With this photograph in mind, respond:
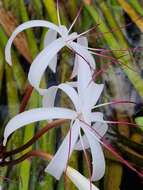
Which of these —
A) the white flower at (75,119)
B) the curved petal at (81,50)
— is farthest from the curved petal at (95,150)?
the curved petal at (81,50)

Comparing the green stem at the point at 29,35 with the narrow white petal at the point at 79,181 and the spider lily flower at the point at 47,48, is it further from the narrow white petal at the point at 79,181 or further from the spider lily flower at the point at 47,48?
the narrow white petal at the point at 79,181

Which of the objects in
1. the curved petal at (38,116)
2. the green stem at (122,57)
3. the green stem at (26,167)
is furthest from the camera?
the green stem at (122,57)

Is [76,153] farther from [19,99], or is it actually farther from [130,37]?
[130,37]

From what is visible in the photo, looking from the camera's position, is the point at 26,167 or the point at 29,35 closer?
the point at 26,167

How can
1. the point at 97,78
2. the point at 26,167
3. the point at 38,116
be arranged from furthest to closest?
the point at 97,78, the point at 26,167, the point at 38,116

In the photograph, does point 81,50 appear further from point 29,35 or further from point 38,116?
point 29,35

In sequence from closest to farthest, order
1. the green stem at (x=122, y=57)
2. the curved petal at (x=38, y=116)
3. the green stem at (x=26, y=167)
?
the curved petal at (x=38, y=116)
the green stem at (x=26, y=167)
the green stem at (x=122, y=57)

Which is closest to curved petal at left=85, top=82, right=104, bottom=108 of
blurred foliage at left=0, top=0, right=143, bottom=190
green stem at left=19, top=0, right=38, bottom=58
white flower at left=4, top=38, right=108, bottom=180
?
white flower at left=4, top=38, right=108, bottom=180

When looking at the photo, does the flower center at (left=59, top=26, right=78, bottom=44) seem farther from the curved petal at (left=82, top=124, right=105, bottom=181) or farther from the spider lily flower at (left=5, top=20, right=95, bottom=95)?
the curved petal at (left=82, top=124, right=105, bottom=181)

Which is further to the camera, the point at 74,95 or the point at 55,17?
the point at 55,17

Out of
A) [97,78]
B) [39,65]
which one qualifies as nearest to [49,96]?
[39,65]

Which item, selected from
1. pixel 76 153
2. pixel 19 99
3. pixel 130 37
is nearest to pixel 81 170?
pixel 76 153
